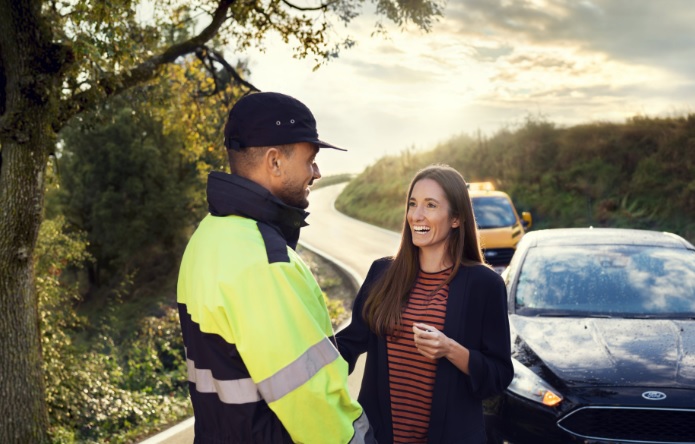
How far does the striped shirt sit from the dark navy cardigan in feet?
0.13

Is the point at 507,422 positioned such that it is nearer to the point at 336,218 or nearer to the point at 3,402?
the point at 3,402

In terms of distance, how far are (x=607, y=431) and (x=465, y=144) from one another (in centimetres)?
3199

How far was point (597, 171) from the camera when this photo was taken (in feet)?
80.1

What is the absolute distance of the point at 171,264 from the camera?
93.7 ft

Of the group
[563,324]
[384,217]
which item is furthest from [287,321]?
[384,217]

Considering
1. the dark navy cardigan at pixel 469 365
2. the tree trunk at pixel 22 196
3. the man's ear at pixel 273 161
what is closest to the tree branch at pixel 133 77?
the tree trunk at pixel 22 196

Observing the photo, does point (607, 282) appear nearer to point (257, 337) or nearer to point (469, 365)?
point (469, 365)

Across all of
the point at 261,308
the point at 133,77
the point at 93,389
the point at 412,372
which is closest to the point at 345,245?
the point at 133,77

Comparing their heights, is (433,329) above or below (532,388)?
above

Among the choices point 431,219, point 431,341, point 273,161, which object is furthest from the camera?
point 431,219

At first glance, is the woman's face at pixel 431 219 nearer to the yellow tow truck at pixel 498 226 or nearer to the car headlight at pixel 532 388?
the car headlight at pixel 532 388

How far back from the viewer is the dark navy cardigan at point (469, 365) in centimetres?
296

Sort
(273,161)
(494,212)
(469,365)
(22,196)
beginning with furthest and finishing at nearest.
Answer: (494,212)
(22,196)
(469,365)
(273,161)

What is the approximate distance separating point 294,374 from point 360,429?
34 cm
